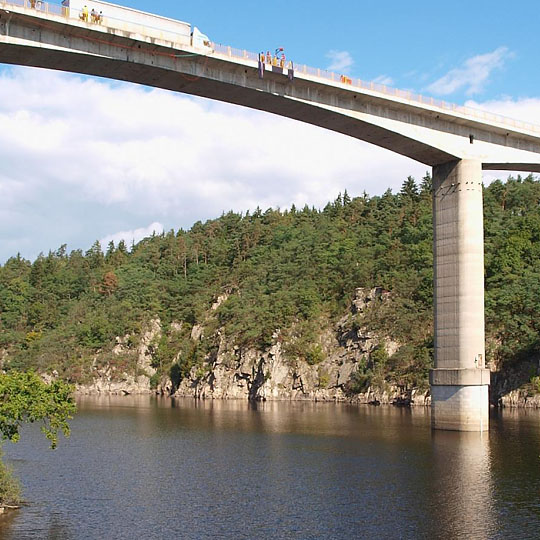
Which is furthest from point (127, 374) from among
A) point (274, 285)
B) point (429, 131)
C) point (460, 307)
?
point (429, 131)

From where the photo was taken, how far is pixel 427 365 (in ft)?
268

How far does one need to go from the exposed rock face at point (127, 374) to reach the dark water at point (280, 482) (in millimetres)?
63097

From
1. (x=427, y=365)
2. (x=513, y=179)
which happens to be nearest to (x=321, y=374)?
(x=427, y=365)

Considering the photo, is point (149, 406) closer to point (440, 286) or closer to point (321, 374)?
point (321, 374)

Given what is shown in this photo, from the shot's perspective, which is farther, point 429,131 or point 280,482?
point 429,131

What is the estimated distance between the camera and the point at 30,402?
28.3 m

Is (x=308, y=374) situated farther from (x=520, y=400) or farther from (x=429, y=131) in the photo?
(x=429, y=131)

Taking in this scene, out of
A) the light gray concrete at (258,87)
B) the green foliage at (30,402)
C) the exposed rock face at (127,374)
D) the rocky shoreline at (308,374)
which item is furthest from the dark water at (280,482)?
the exposed rock face at (127,374)

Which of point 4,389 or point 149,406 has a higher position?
point 4,389

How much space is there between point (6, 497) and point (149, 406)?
5905 centimetres

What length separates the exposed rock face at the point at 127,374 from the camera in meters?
120

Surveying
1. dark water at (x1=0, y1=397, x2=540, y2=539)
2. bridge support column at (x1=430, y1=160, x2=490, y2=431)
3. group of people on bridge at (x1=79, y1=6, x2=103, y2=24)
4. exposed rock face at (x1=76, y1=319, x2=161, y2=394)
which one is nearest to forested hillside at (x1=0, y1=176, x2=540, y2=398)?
exposed rock face at (x1=76, y1=319, x2=161, y2=394)

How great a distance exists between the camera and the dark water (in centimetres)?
2634

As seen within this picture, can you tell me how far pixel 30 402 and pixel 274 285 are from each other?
87.6 metres
